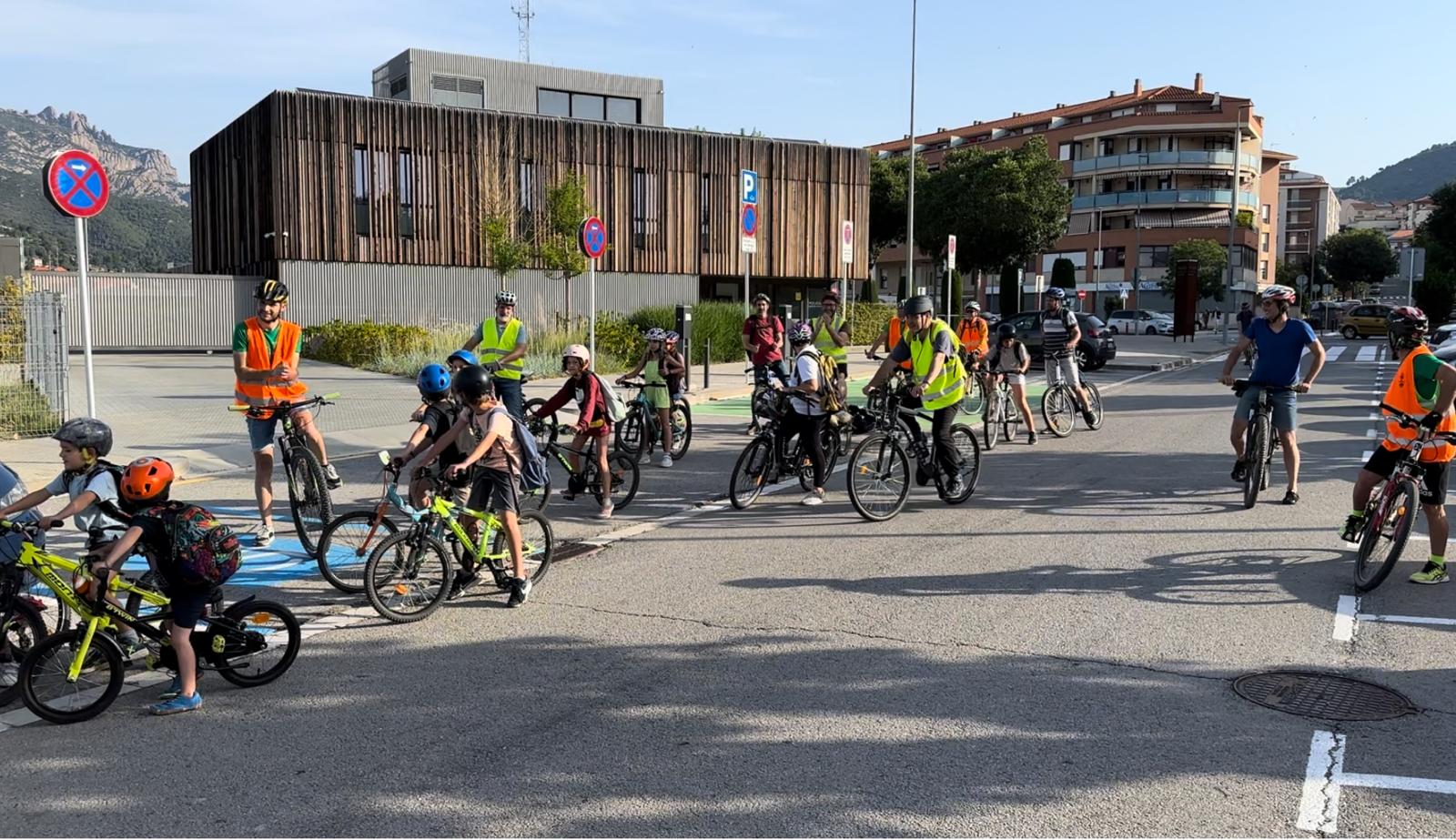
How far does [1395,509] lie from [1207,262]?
75.0m

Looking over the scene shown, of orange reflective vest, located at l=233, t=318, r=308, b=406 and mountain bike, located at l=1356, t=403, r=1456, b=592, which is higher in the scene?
orange reflective vest, located at l=233, t=318, r=308, b=406

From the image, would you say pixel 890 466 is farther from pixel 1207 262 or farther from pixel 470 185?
pixel 1207 262

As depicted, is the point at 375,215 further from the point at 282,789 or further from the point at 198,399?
the point at 282,789

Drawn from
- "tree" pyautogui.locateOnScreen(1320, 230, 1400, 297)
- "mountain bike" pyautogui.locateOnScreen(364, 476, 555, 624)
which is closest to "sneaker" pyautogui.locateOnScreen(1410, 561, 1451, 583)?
"mountain bike" pyautogui.locateOnScreen(364, 476, 555, 624)

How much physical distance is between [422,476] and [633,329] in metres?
20.1

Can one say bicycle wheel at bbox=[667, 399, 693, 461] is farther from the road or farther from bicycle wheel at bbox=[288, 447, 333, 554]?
bicycle wheel at bbox=[288, 447, 333, 554]

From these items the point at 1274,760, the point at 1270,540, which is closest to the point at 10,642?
the point at 1274,760

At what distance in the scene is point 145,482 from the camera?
4723mm

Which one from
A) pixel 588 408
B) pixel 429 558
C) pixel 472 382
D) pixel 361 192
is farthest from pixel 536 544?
pixel 361 192

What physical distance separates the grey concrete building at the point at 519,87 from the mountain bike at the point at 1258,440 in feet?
108

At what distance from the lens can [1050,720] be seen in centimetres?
466

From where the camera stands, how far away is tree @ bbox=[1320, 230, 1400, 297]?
10725cm

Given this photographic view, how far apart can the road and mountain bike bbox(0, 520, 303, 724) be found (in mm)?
111

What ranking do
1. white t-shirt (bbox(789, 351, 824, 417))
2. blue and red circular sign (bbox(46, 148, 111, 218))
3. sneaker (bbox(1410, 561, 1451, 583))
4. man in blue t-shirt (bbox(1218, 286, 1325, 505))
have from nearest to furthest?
sneaker (bbox(1410, 561, 1451, 583)), white t-shirt (bbox(789, 351, 824, 417)), man in blue t-shirt (bbox(1218, 286, 1325, 505)), blue and red circular sign (bbox(46, 148, 111, 218))
